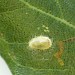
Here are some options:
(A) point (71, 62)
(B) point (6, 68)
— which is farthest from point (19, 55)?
(A) point (71, 62)

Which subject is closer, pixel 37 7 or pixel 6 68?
pixel 37 7

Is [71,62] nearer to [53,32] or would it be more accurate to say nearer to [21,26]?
[53,32]

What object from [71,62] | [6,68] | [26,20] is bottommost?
[6,68]

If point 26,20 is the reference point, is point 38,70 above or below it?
below
